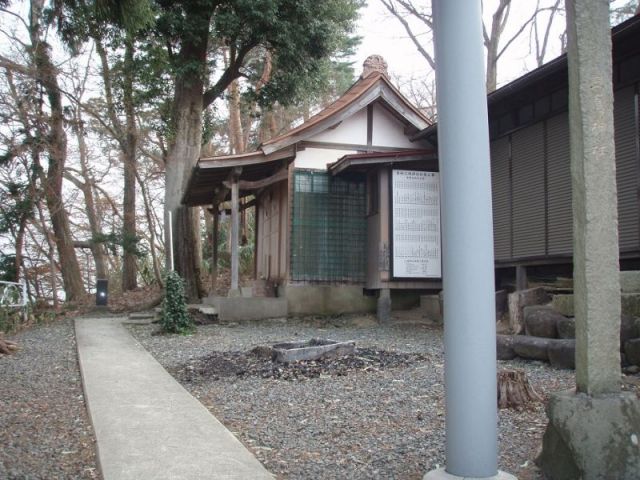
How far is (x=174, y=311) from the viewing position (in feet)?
35.8

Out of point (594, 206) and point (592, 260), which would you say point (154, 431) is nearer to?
point (592, 260)

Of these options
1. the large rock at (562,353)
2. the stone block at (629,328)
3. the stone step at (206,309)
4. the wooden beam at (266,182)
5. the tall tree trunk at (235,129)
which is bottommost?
the large rock at (562,353)

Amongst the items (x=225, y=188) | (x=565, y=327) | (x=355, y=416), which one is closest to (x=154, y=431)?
(x=355, y=416)

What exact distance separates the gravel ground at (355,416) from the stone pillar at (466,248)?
721mm

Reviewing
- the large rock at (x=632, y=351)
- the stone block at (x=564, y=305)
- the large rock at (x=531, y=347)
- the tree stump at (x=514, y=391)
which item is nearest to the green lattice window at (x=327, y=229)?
the stone block at (x=564, y=305)

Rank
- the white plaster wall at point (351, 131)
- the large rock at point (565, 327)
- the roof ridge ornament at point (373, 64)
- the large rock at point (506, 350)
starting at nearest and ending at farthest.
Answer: the large rock at point (565, 327), the large rock at point (506, 350), the white plaster wall at point (351, 131), the roof ridge ornament at point (373, 64)

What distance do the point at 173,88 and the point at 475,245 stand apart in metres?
14.9

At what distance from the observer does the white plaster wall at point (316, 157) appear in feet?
42.3

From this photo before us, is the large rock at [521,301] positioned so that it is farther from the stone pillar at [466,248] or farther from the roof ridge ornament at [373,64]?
the roof ridge ornament at [373,64]

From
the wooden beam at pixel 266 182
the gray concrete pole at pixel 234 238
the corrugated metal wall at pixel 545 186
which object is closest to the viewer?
the corrugated metal wall at pixel 545 186

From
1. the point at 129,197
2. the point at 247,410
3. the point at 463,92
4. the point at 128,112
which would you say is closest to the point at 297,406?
the point at 247,410

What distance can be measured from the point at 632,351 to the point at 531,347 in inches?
→ 45.3

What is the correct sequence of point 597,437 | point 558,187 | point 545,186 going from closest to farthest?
point 597,437
point 558,187
point 545,186

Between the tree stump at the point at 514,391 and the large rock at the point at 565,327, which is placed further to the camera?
the large rock at the point at 565,327
